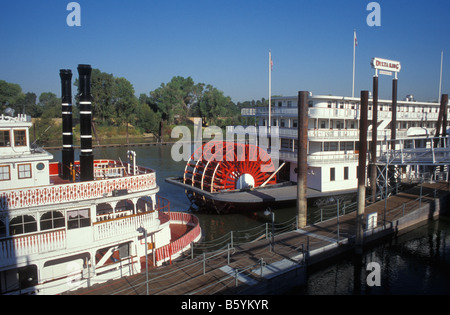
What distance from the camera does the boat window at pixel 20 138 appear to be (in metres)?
12.3

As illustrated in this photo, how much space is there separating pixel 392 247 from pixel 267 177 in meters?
9.71

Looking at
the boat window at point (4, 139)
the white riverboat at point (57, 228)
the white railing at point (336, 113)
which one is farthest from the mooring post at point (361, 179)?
the boat window at point (4, 139)

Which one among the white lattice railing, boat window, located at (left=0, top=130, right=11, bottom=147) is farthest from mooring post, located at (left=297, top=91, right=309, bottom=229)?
boat window, located at (left=0, top=130, right=11, bottom=147)

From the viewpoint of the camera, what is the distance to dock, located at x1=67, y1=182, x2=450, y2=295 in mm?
10367

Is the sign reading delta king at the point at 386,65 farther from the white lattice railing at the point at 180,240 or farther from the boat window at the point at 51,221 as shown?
the boat window at the point at 51,221

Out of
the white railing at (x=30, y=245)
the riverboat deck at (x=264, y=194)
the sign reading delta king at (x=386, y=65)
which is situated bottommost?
the riverboat deck at (x=264, y=194)

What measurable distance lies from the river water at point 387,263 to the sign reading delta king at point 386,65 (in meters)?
9.26

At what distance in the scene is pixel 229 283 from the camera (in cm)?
1061

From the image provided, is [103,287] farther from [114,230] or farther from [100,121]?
[100,121]

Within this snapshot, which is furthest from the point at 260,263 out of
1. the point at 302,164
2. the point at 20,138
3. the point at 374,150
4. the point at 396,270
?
the point at 374,150

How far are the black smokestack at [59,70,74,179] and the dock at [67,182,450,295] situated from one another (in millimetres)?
5981

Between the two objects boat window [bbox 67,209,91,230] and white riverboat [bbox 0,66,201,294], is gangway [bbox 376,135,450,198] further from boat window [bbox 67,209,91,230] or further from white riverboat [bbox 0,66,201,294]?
boat window [bbox 67,209,91,230]
